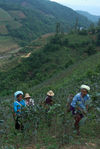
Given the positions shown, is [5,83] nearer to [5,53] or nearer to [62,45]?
[62,45]

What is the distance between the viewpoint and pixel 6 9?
14038cm

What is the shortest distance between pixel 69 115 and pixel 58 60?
35.5 m

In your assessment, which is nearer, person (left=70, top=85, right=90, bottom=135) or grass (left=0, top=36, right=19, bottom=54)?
person (left=70, top=85, right=90, bottom=135)

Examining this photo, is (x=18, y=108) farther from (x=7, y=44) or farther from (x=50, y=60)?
(x=7, y=44)

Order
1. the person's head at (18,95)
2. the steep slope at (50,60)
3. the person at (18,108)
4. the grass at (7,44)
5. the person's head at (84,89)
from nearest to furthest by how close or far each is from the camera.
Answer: the person's head at (84,89)
the person at (18,108)
the person's head at (18,95)
the steep slope at (50,60)
the grass at (7,44)

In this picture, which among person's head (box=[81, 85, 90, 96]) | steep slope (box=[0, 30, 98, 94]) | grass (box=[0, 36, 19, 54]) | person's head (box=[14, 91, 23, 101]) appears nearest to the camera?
person's head (box=[81, 85, 90, 96])

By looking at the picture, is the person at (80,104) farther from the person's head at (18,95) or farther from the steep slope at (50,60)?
the steep slope at (50,60)

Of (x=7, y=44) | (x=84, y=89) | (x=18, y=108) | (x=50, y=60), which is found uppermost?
(x=7, y=44)

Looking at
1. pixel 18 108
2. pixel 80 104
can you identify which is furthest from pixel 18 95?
pixel 80 104

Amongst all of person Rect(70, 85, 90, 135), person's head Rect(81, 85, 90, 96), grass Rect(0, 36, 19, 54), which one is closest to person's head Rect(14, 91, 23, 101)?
person Rect(70, 85, 90, 135)

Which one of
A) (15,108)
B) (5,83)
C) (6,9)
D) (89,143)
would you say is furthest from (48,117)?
(6,9)

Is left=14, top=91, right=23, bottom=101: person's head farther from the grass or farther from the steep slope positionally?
the grass

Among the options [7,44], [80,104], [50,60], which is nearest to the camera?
[80,104]

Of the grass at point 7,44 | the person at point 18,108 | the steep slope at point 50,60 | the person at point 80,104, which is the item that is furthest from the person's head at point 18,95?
the grass at point 7,44
